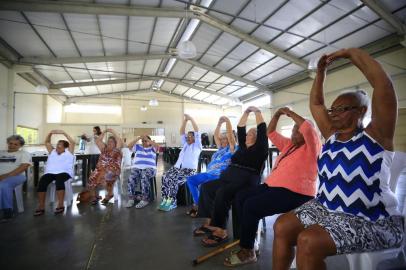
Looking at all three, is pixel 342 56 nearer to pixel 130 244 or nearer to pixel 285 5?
pixel 130 244

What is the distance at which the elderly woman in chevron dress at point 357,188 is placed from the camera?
96 centimetres

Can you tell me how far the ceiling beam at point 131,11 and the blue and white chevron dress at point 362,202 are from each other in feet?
18.4

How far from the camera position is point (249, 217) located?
1595 millimetres

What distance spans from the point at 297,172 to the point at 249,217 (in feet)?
1.38

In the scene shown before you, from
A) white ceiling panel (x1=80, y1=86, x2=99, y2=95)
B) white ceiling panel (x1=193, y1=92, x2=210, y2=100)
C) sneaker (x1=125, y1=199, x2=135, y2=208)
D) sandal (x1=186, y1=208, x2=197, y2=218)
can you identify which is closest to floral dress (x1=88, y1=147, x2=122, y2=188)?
sneaker (x1=125, y1=199, x2=135, y2=208)

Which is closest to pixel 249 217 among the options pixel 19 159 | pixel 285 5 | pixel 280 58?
pixel 19 159

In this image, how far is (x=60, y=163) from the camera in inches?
129

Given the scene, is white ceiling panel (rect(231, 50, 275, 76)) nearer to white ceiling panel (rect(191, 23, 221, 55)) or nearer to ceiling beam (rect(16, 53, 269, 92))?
ceiling beam (rect(16, 53, 269, 92))

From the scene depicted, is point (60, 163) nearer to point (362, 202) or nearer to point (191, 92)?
point (362, 202)

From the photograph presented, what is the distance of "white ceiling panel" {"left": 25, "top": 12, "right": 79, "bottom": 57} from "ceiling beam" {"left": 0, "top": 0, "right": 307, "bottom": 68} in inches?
19.3

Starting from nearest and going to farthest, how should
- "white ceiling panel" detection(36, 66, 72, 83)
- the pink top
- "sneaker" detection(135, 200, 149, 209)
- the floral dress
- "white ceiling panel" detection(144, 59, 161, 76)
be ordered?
the pink top
"sneaker" detection(135, 200, 149, 209)
the floral dress
"white ceiling panel" detection(36, 66, 72, 83)
"white ceiling panel" detection(144, 59, 161, 76)

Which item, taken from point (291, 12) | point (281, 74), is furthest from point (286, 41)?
point (281, 74)

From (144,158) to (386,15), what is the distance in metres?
5.50

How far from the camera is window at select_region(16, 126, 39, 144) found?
8.09m
